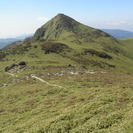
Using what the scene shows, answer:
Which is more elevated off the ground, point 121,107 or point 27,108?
point 121,107

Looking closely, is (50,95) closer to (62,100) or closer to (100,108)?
(62,100)

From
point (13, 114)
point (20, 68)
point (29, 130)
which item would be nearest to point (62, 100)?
point (13, 114)

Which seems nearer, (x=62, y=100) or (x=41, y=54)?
(x=62, y=100)

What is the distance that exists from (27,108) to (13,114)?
7.74 feet

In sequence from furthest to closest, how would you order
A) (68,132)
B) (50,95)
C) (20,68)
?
1. (20,68)
2. (50,95)
3. (68,132)

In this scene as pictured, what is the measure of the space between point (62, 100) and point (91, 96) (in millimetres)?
4862

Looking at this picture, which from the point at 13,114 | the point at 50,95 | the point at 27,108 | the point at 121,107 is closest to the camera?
the point at 121,107

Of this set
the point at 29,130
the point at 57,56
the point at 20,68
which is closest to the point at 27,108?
the point at 29,130

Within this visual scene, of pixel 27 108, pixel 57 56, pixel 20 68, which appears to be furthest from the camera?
pixel 57 56

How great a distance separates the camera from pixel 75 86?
34.4m

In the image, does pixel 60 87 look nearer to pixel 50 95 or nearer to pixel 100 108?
pixel 50 95

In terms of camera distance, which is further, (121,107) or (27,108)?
(27,108)

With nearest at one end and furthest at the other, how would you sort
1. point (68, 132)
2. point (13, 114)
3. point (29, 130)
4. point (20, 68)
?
point (68, 132) < point (29, 130) < point (13, 114) < point (20, 68)

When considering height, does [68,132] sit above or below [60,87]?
above
